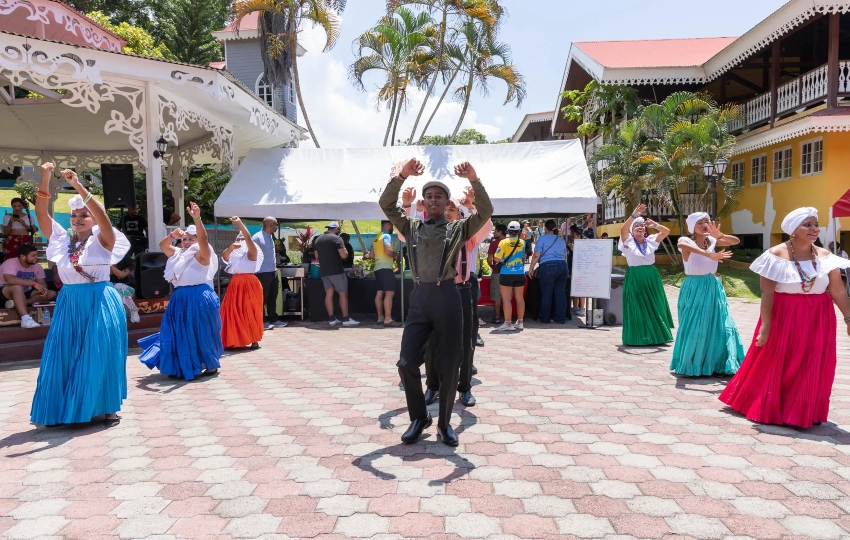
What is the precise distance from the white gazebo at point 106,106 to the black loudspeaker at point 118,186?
965 mm

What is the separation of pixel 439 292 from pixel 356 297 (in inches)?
308

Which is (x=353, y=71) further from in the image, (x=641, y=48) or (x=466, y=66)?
(x=641, y=48)

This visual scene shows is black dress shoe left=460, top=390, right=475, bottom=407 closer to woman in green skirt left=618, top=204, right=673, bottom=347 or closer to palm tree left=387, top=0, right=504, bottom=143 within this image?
woman in green skirt left=618, top=204, right=673, bottom=347

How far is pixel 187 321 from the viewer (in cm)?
653

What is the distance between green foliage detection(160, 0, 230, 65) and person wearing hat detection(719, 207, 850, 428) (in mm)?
29508

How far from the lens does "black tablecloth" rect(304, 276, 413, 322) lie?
11328 millimetres

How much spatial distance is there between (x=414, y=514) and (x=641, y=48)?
74.2ft

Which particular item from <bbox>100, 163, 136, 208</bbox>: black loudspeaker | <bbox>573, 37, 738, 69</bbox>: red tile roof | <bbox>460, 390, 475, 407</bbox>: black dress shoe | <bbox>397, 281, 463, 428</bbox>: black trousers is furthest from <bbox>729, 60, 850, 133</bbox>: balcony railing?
<bbox>100, 163, 136, 208</bbox>: black loudspeaker

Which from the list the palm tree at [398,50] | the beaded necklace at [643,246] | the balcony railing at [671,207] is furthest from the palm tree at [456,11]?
the beaded necklace at [643,246]

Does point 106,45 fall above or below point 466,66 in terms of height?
below

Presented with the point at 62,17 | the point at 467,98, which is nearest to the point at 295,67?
the point at 467,98

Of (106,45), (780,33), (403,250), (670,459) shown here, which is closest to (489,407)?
(670,459)

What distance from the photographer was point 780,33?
15484mm

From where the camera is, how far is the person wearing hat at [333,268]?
10289mm
